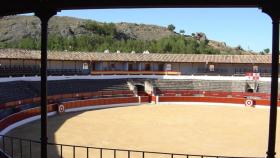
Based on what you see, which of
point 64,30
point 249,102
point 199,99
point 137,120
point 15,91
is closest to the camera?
point 137,120

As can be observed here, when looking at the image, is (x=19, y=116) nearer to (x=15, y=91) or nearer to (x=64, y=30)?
(x=15, y=91)

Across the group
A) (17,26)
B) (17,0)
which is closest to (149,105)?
(17,0)

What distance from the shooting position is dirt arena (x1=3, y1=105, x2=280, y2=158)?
17547 millimetres

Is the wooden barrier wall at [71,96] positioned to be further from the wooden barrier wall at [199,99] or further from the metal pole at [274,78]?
the metal pole at [274,78]

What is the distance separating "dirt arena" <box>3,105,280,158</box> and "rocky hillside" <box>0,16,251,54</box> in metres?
83.0

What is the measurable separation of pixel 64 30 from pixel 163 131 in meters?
121

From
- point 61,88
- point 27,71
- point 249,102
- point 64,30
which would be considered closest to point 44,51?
point 61,88

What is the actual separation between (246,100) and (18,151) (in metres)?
26.9

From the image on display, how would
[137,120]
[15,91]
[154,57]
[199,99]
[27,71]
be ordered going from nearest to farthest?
[137,120] → [15,91] → [27,71] → [199,99] → [154,57]

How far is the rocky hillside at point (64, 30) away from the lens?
122000 mm

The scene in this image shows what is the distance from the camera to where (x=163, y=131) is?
861 inches

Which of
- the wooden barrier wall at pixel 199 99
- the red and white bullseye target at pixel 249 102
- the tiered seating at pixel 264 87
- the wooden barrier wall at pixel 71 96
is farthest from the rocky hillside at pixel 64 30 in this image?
the red and white bullseye target at pixel 249 102

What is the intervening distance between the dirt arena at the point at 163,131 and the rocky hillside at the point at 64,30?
83.0 metres

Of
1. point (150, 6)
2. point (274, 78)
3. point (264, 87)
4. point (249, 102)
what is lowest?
point (249, 102)
